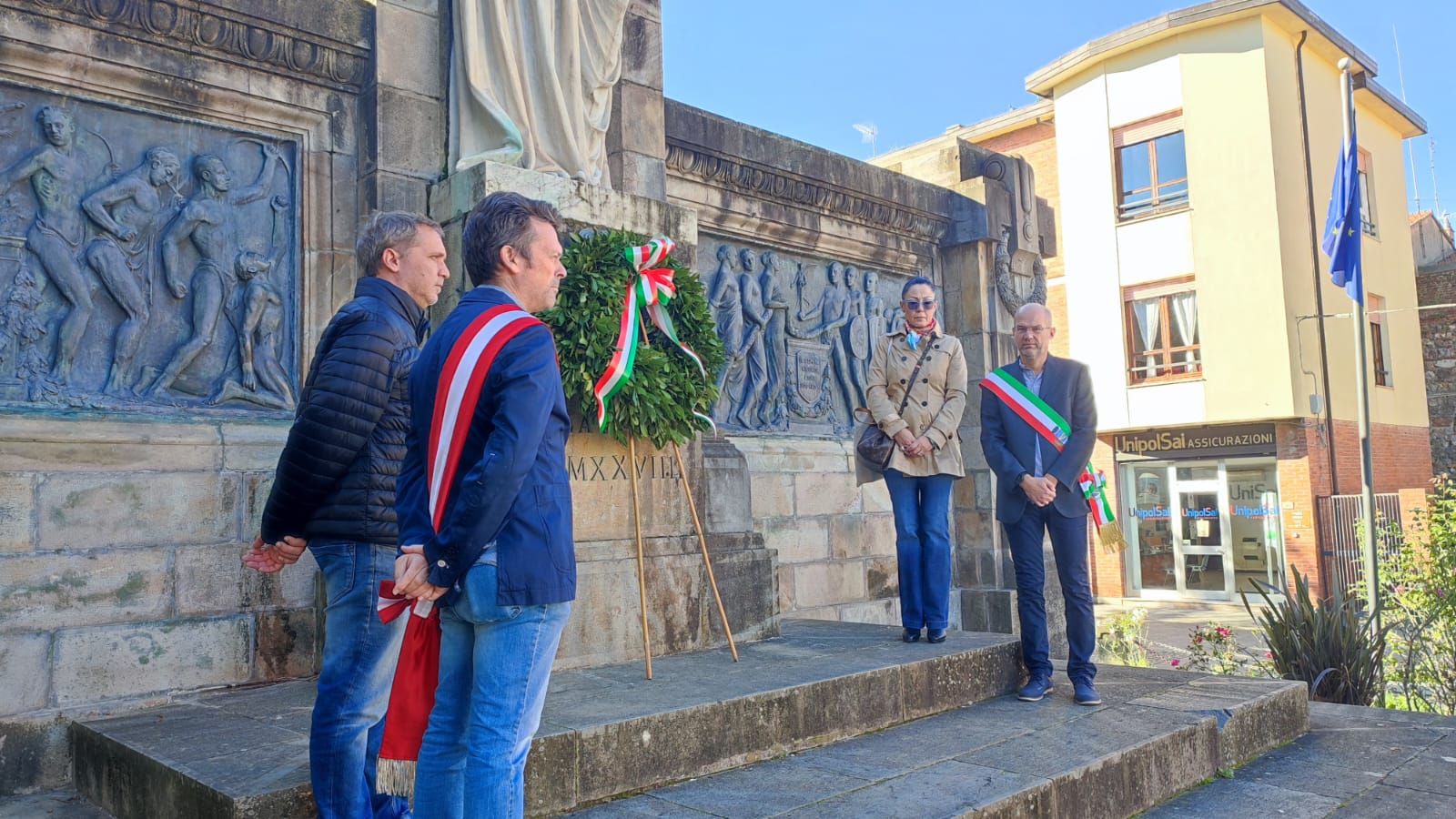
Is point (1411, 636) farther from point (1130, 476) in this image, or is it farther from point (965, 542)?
point (1130, 476)

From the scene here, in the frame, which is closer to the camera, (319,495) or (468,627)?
(468,627)

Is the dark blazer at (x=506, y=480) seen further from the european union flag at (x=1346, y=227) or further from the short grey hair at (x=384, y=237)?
the european union flag at (x=1346, y=227)

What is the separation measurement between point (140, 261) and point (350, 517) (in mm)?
2755

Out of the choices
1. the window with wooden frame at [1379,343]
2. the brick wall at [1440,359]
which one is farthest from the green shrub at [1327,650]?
the brick wall at [1440,359]

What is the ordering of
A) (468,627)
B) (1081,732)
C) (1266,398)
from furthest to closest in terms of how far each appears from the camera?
(1266,398), (1081,732), (468,627)

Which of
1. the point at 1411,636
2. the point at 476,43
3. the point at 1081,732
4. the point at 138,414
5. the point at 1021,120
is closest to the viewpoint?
the point at 1081,732

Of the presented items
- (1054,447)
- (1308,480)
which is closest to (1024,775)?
(1054,447)

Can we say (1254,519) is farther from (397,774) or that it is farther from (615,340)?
(397,774)

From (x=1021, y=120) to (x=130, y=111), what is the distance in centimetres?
2182

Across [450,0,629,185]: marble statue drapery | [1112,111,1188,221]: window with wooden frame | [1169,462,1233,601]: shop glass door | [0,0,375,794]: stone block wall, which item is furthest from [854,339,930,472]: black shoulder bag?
[1112,111,1188,221]: window with wooden frame

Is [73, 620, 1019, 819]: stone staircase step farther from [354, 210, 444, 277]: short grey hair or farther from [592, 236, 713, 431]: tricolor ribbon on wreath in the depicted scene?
[354, 210, 444, 277]: short grey hair

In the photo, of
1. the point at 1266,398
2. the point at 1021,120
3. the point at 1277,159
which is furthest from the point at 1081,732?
the point at 1021,120

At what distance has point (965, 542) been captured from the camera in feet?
31.2

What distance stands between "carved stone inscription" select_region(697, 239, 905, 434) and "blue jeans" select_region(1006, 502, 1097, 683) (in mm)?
3327
